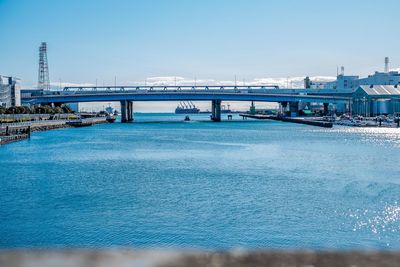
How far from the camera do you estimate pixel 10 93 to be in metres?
75.8

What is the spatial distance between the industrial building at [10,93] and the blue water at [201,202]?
5298cm

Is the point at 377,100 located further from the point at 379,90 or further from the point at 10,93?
the point at 10,93

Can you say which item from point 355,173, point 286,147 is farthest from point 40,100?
point 355,173

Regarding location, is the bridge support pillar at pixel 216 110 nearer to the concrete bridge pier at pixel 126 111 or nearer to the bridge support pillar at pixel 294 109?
the bridge support pillar at pixel 294 109

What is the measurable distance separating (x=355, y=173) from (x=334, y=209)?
24.2ft

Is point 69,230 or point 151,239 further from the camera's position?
point 69,230

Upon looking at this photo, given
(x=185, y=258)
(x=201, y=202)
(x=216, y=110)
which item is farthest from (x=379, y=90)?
(x=185, y=258)

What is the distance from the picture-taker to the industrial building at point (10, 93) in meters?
73.5

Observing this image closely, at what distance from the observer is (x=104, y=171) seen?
19750 millimetres

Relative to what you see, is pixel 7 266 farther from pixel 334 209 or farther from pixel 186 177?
pixel 186 177

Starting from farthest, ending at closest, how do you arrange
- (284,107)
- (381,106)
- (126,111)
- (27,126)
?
(284,107)
(126,111)
(381,106)
(27,126)

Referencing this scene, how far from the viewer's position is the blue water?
935cm

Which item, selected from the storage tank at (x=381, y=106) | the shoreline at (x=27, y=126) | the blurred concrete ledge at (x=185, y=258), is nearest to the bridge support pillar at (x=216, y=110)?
the shoreline at (x=27, y=126)

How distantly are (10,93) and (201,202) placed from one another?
69.4 meters
